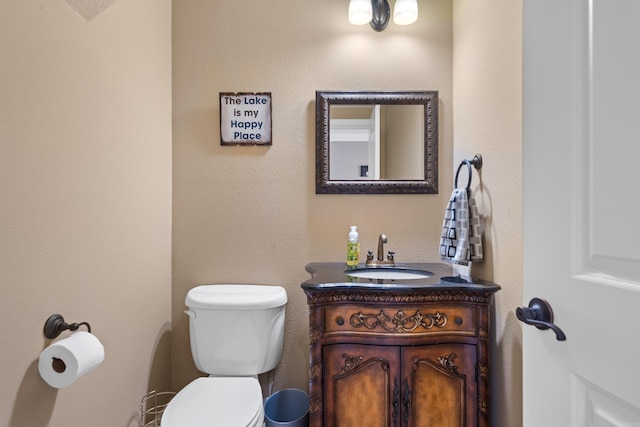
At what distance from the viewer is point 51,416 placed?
0.94 meters

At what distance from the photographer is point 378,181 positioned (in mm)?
1674

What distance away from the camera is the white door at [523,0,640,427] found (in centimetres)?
49

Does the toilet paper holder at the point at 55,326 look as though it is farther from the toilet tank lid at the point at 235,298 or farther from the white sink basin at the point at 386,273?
the white sink basin at the point at 386,273

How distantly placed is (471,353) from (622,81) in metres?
1.02

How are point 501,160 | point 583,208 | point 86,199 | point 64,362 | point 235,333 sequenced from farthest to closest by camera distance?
1. point 235,333
2. point 501,160
3. point 86,199
4. point 64,362
5. point 583,208

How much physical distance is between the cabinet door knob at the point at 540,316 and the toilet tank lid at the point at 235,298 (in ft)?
3.43

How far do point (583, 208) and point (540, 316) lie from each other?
0.80 ft

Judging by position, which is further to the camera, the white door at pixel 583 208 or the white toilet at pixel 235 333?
the white toilet at pixel 235 333

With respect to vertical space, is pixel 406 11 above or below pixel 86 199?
above

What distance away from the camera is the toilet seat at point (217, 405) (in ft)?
3.50

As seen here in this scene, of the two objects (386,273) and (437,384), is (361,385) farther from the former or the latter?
(386,273)

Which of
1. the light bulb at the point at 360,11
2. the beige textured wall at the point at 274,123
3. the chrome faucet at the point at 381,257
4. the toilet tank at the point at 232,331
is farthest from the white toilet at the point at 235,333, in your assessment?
the light bulb at the point at 360,11

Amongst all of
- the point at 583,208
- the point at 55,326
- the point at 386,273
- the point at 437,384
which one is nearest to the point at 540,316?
the point at 583,208

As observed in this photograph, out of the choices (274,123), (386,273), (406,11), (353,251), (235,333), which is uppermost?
(406,11)
